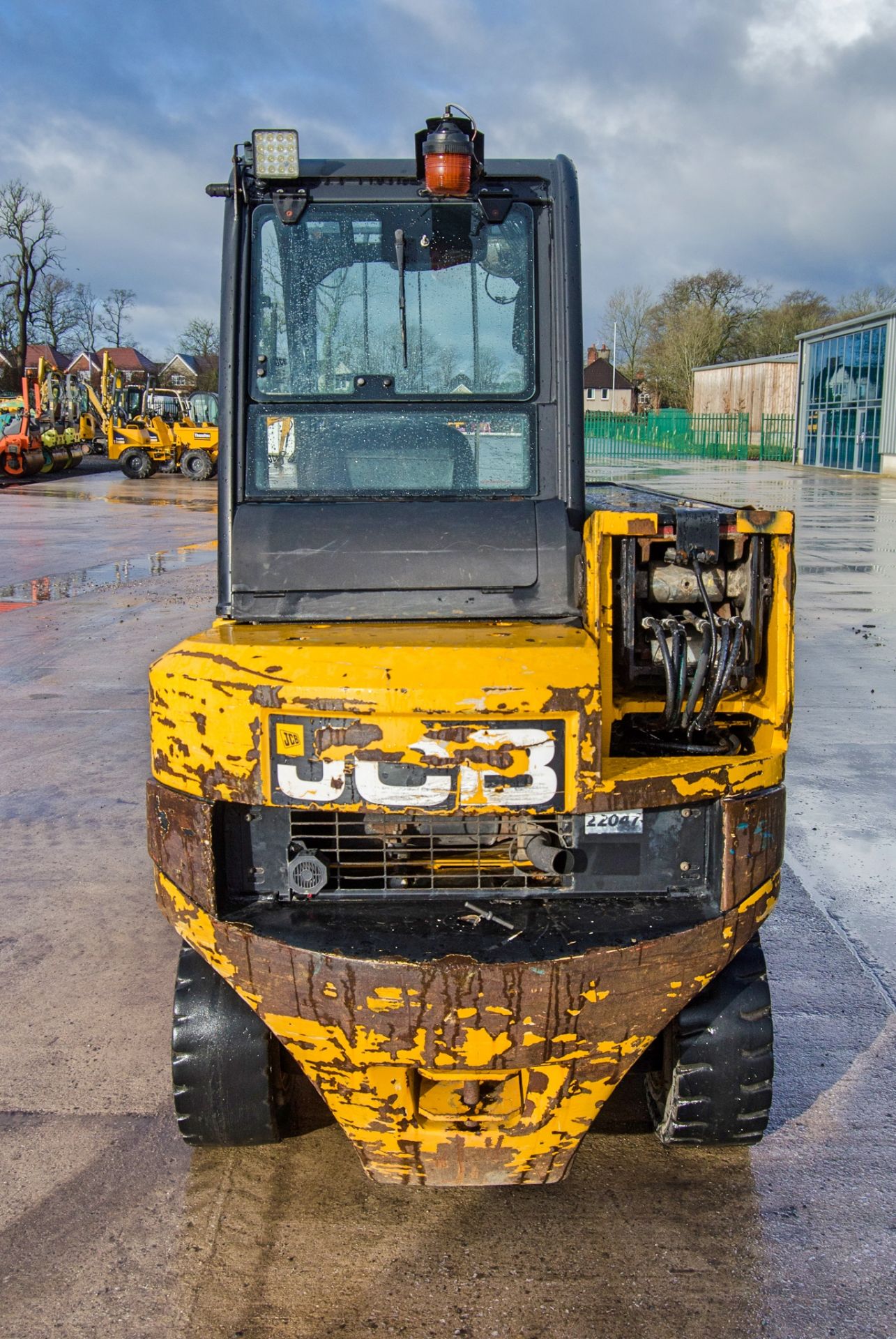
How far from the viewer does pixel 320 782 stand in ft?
8.34

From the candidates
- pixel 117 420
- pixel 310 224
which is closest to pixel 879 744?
pixel 310 224

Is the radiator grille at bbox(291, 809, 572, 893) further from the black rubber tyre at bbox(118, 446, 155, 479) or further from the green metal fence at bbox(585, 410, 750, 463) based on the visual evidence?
the green metal fence at bbox(585, 410, 750, 463)

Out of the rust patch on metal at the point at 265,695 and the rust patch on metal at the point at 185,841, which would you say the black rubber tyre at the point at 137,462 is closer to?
the rust patch on metal at the point at 185,841

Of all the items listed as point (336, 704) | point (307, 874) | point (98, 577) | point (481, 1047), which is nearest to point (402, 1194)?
point (481, 1047)

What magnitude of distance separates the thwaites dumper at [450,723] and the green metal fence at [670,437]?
45514 mm

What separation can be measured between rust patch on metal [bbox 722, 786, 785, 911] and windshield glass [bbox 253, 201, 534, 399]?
1.48 meters

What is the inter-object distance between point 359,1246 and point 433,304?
268 centimetres

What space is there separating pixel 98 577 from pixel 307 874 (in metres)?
12.4

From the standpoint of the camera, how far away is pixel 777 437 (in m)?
47.5

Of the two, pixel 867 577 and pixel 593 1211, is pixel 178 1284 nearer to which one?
pixel 593 1211

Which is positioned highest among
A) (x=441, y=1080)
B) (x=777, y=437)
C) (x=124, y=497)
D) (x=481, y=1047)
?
(x=777, y=437)

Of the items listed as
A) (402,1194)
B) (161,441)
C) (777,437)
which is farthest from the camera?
(777,437)

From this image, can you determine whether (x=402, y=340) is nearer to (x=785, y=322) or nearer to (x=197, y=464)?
(x=197, y=464)

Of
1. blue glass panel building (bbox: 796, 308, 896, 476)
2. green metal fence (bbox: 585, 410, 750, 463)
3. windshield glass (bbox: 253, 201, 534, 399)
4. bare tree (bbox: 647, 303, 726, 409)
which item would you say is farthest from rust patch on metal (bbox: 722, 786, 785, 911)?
bare tree (bbox: 647, 303, 726, 409)
